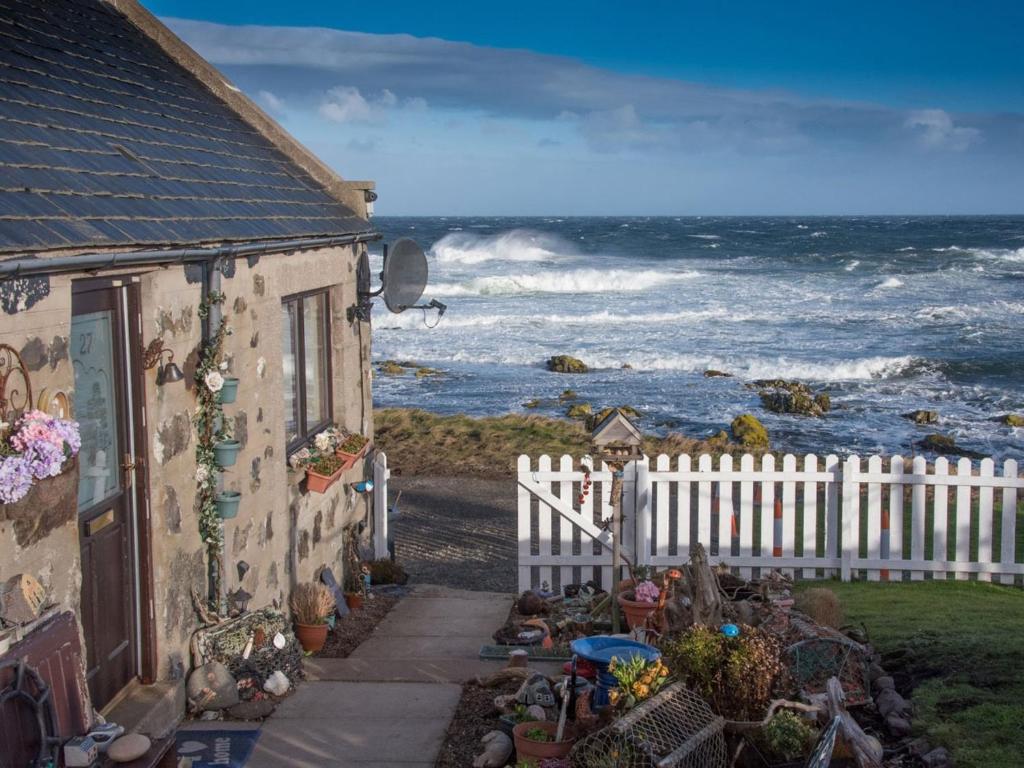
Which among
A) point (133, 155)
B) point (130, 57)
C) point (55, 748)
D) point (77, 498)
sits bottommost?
point (55, 748)

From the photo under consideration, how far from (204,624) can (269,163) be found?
14.5 feet

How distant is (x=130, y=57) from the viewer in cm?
914

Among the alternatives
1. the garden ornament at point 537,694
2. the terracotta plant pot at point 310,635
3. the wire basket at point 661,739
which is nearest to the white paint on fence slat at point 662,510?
the terracotta plant pot at point 310,635

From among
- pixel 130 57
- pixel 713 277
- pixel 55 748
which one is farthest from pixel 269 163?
pixel 713 277

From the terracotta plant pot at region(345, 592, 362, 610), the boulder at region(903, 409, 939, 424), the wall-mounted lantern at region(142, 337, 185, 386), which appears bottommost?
the boulder at region(903, 409, 939, 424)

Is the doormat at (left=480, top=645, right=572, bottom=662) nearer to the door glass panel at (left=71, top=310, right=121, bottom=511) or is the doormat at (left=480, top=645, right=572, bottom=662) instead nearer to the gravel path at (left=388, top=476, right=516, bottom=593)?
the gravel path at (left=388, top=476, right=516, bottom=593)

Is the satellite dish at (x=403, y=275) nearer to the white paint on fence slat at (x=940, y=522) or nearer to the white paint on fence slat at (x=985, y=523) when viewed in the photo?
the white paint on fence slat at (x=940, y=522)

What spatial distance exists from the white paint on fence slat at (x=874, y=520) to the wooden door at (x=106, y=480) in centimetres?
623

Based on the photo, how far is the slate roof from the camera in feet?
17.8

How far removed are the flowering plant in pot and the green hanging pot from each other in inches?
79.2

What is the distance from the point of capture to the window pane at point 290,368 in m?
8.83

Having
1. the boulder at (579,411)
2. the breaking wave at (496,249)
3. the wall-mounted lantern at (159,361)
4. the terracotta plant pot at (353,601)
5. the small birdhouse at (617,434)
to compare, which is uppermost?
the breaking wave at (496,249)

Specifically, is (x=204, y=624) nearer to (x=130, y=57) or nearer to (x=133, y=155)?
(x=133, y=155)

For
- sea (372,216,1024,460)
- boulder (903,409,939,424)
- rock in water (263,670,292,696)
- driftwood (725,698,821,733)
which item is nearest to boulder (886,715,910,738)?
driftwood (725,698,821,733)
